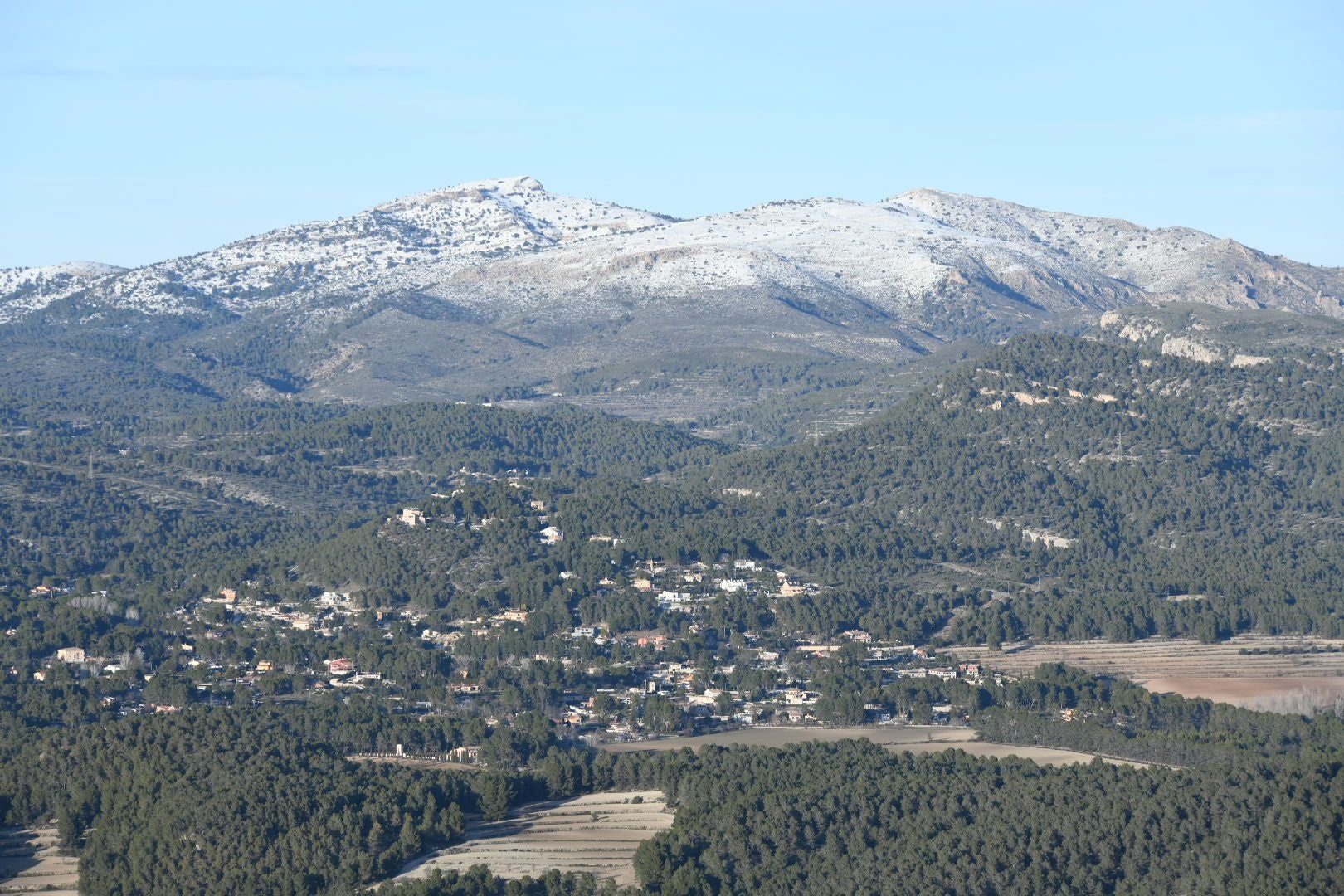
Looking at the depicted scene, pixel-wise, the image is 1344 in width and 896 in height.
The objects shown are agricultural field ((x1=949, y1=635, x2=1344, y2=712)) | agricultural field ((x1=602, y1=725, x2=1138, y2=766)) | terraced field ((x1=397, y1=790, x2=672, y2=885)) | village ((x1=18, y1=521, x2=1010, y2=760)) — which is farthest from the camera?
agricultural field ((x1=949, y1=635, x2=1344, y2=712))

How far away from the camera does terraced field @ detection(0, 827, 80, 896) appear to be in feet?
254

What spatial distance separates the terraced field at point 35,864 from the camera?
7744 cm

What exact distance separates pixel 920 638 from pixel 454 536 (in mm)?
30205

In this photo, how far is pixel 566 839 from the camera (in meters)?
81.7

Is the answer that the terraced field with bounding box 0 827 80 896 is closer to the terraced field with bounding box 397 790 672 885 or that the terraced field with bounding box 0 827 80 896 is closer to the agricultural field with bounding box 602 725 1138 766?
the terraced field with bounding box 397 790 672 885

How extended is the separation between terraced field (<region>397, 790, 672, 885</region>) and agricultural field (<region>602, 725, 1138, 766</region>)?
9.89 metres

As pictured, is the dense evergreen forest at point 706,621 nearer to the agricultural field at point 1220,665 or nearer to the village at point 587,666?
the village at point 587,666

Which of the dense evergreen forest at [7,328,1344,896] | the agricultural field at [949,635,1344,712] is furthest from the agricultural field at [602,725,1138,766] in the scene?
the agricultural field at [949,635,1344,712]

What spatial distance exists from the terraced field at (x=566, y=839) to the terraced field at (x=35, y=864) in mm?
10845

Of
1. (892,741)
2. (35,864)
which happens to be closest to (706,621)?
(892,741)

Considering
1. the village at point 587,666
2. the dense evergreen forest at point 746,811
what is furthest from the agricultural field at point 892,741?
the dense evergreen forest at point 746,811

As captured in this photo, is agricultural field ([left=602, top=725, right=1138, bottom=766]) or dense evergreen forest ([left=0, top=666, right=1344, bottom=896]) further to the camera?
agricultural field ([left=602, top=725, right=1138, bottom=766])

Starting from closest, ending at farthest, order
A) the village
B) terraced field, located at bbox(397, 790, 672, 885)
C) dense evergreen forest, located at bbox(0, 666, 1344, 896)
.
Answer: dense evergreen forest, located at bbox(0, 666, 1344, 896) → terraced field, located at bbox(397, 790, 672, 885) → the village

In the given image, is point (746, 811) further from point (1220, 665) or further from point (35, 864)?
point (1220, 665)
